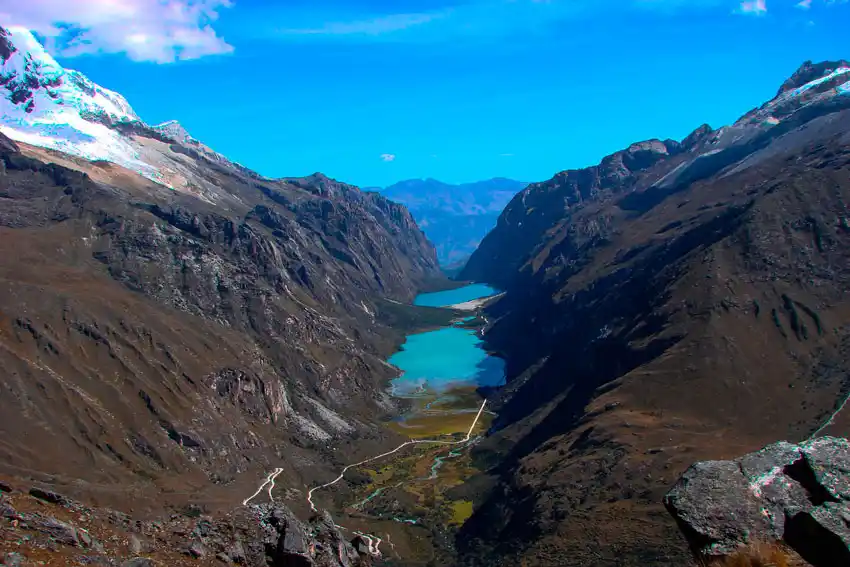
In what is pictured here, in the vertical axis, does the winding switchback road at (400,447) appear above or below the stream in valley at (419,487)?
above

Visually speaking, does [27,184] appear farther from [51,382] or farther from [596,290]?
[596,290]

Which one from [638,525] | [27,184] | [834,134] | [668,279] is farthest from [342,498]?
[834,134]

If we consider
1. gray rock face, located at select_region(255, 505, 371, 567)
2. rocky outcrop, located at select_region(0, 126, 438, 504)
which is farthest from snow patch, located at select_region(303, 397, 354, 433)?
gray rock face, located at select_region(255, 505, 371, 567)

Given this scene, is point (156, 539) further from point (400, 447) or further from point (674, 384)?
point (400, 447)

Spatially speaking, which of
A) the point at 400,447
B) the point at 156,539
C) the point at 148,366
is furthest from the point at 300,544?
the point at 400,447

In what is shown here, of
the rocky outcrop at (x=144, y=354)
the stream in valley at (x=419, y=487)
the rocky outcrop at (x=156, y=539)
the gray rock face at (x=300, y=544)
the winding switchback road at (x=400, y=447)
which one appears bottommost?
the stream in valley at (x=419, y=487)

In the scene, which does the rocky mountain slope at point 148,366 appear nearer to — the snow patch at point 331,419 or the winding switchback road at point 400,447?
the snow patch at point 331,419

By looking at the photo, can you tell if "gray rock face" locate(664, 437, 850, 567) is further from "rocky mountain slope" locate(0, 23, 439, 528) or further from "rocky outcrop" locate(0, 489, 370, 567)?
"rocky mountain slope" locate(0, 23, 439, 528)

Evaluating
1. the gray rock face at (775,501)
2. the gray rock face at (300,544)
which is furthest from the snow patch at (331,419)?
the gray rock face at (775,501)
